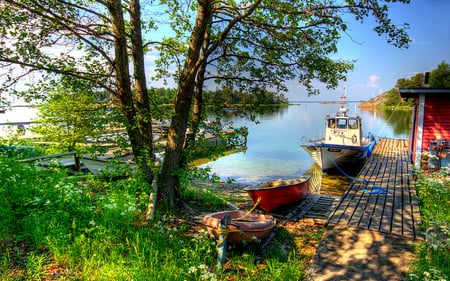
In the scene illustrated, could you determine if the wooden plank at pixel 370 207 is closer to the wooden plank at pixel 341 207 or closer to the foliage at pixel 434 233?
the wooden plank at pixel 341 207

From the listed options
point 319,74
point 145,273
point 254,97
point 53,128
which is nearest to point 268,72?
point 254,97

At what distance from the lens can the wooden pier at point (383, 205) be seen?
6031mm

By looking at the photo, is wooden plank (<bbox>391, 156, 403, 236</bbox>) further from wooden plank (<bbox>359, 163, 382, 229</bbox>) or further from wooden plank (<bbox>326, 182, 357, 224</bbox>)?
wooden plank (<bbox>326, 182, 357, 224</bbox>)

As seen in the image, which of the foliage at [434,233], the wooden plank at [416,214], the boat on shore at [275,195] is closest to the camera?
the foliage at [434,233]

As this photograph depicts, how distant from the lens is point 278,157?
2389 centimetres

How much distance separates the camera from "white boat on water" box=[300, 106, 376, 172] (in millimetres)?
16219

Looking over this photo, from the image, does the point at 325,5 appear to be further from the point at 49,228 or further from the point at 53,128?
the point at 53,128

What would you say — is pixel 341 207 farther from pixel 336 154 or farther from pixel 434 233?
pixel 336 154

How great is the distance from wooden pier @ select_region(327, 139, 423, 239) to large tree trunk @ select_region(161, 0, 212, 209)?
4051 mm

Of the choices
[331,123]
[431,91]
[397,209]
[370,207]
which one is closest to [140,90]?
[370,207]

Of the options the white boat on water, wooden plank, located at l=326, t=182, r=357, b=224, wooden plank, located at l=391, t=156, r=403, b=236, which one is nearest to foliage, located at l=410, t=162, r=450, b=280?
wooden plank, located at l=391, t=156, r=403, b=236

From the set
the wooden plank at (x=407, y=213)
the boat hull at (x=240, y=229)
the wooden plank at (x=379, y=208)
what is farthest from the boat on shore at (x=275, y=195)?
the wooden plank at (x=407, y=213)

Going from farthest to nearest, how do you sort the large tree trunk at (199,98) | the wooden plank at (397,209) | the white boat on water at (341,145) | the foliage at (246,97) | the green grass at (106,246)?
1. the white boat on water at (341,145)
2. the foliage at (246,97)
3. the large tree trunk at (199,98)
4. the wooden plank at (397,209)
5. the green grass at (106,246)

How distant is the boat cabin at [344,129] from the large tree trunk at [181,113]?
14200 mm
